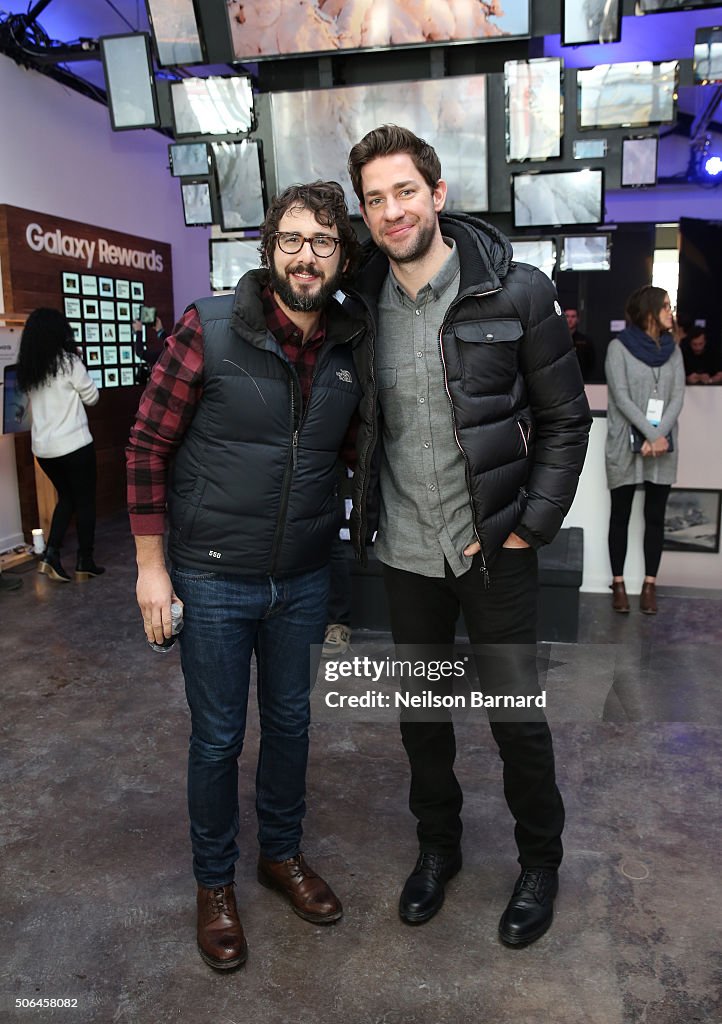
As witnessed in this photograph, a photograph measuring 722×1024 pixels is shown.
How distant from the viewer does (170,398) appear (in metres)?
1.68

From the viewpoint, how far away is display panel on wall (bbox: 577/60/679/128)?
11.3 feet

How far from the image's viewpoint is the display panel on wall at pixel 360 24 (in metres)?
3.39

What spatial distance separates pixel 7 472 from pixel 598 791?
4.58 metres

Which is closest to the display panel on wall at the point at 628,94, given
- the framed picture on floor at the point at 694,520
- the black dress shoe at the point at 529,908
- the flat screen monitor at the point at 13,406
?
the framed picture on floor at the point at 694,520

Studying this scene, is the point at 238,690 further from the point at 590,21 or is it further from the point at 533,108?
the point at 590,21

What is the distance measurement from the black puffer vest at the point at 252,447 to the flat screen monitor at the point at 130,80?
265 centimetres

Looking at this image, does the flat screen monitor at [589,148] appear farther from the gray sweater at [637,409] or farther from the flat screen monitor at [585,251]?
the gray sweater at [637,409]

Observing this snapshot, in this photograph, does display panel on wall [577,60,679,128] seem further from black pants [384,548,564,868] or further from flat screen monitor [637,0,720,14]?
black pants [384,548,564,868]

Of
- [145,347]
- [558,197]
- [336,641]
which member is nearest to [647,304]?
[558,197]

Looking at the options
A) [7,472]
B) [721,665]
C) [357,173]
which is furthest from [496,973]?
[7,472]

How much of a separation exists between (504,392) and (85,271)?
557cm

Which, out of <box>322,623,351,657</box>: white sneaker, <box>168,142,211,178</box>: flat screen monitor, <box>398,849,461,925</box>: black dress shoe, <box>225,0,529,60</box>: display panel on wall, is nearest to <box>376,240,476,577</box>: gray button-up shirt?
<box>398,849,461,925</box>: black dress shoe

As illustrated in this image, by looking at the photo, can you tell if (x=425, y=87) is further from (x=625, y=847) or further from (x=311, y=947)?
(x=311, y=947)

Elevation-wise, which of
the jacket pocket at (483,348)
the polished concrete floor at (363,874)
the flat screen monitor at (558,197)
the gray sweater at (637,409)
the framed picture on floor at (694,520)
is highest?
the flat screen monitor at (558,197)
